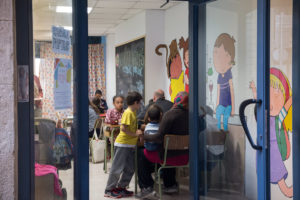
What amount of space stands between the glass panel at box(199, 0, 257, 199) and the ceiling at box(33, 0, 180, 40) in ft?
3.61

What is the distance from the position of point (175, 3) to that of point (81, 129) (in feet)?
15.7

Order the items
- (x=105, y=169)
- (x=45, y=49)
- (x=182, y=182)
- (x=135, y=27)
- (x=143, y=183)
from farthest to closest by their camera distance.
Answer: (x=135, y=27), (x=105, y=169), (x=182, y=182), (x=143, y=183), (x=45, y=49)

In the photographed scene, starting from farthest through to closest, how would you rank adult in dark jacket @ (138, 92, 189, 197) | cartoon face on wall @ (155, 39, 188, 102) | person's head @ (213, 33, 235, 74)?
cartoon face on wall @ (155, 39, 188, 102)
adult in dark jacket @ (138, 92, 189, 197)
person's head @ (213, 33, 235, 74)

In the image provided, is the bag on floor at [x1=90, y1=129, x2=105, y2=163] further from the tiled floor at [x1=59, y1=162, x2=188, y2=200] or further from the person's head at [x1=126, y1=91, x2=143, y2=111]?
the person's head at [x1=126, y1=91, x2=143, y2=111]

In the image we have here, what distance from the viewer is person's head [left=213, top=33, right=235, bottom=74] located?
272 centimetres

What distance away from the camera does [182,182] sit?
5113 millimetres

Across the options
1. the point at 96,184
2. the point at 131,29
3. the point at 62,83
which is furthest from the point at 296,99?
the point at 131,29

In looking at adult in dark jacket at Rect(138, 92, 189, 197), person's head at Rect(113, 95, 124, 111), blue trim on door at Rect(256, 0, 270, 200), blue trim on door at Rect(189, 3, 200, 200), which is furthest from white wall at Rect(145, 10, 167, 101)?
blue trim on door at Rect(256, 0, 270, 200)

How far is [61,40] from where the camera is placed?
2.43m

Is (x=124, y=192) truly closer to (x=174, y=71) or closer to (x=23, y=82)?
(x=23, y=82)

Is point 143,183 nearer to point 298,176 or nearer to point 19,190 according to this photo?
point 298,176

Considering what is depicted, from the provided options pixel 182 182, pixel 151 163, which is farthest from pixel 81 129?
pixel 182 182

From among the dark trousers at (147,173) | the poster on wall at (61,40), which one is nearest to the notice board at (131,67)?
the dark trousers at (147,173)

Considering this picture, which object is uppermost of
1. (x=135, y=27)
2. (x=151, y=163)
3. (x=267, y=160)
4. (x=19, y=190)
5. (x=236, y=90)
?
(x=135, y=27)
